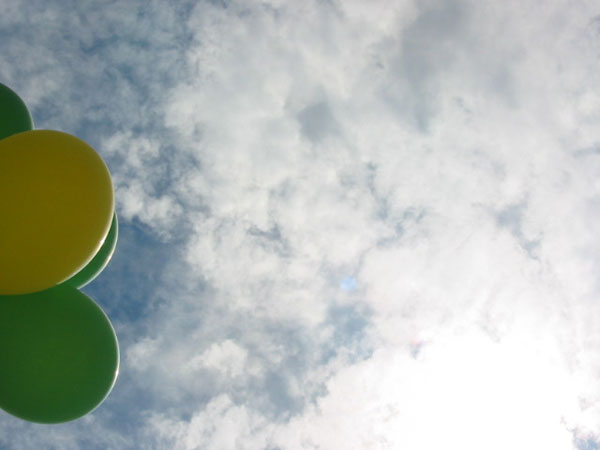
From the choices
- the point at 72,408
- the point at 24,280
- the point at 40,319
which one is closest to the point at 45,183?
the point at 24,280

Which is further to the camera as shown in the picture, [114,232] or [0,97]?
[114,232]

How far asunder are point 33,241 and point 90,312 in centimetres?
108

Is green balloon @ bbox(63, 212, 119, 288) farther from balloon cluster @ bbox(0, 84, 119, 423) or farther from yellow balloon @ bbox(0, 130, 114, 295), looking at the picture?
yellow balloon @ bbox(0, 130, 114, 295)

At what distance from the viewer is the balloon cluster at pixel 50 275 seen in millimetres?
3643

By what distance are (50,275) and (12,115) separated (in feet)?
6.45

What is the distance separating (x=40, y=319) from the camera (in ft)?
13.5

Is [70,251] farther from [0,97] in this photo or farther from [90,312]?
[0,97]

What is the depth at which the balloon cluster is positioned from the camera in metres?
3.64

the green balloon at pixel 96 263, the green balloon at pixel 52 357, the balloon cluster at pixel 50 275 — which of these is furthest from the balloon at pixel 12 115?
the green balloon at pixel 52 357

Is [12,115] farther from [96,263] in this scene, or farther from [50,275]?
[50,275]

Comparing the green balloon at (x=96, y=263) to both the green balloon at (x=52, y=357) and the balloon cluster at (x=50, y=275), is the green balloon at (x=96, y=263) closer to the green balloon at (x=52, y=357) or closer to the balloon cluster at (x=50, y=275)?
the balloon cluster at (x=50, y=275)

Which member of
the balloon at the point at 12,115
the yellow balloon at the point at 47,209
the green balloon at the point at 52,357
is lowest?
the green balloon at the point at 52,357

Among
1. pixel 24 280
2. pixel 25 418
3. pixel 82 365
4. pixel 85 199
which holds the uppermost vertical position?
pixel 85 199

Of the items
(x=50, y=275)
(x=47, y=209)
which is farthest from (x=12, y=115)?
(x=50, y=275)
